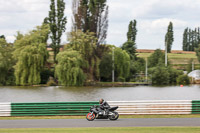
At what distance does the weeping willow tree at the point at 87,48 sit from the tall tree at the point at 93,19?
10.9ft

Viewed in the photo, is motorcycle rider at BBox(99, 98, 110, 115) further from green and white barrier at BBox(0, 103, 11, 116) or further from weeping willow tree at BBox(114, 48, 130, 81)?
weeping willow tree at BBox(114, 48, 130, 81)

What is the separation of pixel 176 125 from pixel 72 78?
174 feet

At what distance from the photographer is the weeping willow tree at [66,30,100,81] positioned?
3039 inches

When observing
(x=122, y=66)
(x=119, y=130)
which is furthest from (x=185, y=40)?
(x=119, y=130)

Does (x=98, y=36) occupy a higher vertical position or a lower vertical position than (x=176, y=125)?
higher

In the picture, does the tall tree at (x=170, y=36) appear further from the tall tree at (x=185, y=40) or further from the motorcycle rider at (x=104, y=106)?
the motorcycle rider at (x=104, y=106)

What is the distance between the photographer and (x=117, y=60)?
86750mm

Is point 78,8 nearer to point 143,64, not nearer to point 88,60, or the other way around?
point 88,60

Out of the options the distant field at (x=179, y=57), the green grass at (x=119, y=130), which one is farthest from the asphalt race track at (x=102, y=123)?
the distant field at (x=179, y=57)

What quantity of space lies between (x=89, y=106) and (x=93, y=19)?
61.4 meters

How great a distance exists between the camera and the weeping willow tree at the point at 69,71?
7062cm

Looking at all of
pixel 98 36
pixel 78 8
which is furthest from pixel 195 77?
pixel 78 8

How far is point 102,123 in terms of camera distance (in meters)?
20.1

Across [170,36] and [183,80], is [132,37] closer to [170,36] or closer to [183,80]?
[170,36]
